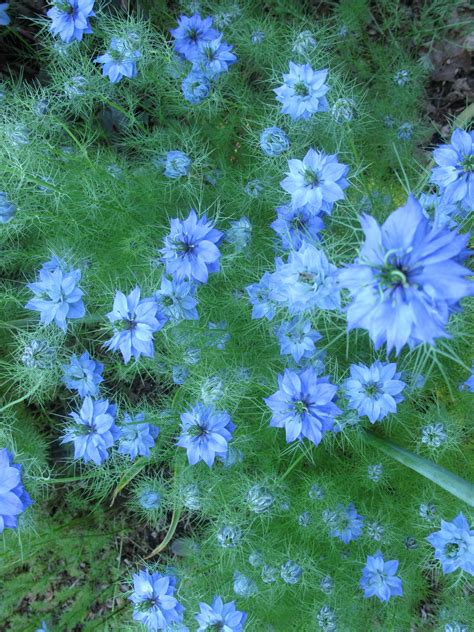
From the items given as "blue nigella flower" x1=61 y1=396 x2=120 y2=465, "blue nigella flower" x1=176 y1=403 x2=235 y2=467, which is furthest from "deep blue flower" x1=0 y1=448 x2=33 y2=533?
"blue nigella flower" x1=176 y1=403 x2=235 y2=467

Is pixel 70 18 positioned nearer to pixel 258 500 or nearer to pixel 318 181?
pixel 318 181

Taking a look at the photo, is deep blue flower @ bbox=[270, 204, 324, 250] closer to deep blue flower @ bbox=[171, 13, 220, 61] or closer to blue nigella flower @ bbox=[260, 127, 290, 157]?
blue nigella flower @ bbox=[260, 127, 290, 157]

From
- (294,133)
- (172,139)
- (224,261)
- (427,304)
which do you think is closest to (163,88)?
(172,139)

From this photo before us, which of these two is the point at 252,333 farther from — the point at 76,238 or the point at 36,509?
the point at 36,509

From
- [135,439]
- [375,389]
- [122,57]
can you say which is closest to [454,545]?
[375,389]

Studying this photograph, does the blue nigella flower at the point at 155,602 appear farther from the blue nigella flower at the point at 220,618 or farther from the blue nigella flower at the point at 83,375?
the blue nigella flower at the point at 83,375

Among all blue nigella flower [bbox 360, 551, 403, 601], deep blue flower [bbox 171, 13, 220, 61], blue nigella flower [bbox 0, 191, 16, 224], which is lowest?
blue nigella flower [bbox 360, 551, 403, 601]
